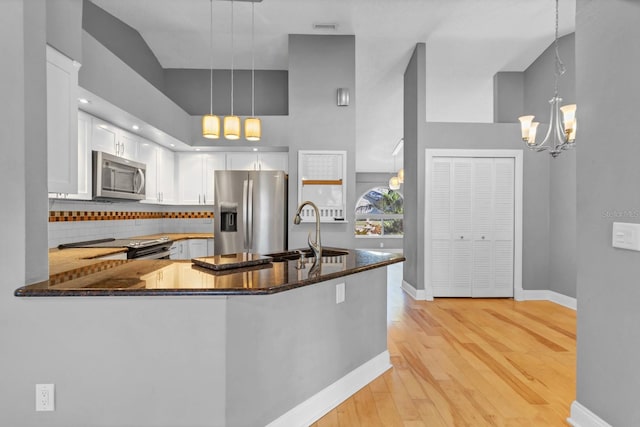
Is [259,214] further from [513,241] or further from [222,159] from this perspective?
[513,241]

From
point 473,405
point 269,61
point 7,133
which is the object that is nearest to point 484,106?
point 269,61

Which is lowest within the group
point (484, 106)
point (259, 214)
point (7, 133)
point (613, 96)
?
point (259, 214)

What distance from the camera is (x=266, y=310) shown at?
177 centimetres

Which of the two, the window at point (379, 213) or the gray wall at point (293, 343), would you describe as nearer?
the gray wall at point (293, 343)

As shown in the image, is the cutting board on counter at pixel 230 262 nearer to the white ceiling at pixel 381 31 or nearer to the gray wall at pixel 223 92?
the white ceiling at pixel 381 31

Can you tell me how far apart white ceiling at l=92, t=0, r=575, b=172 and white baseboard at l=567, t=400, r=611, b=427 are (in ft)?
13.1

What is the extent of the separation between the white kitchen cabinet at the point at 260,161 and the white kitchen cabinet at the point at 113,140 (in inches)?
53.4

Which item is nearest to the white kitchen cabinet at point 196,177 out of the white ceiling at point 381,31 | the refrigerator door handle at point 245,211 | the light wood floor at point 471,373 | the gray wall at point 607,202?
the refrigerator door handle at point 245,211

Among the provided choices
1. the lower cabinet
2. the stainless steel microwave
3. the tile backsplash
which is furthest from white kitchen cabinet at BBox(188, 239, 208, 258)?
the stainless steel microwave

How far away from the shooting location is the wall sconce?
182 inches

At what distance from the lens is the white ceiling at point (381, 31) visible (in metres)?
4.04

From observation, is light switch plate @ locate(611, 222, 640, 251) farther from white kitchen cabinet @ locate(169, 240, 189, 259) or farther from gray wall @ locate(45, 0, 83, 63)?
white kitchen cabinet @ locate(169, 240, 189, 259)

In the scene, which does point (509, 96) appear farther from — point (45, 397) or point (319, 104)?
point (45, 397)

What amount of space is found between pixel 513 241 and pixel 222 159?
14.5 feet
